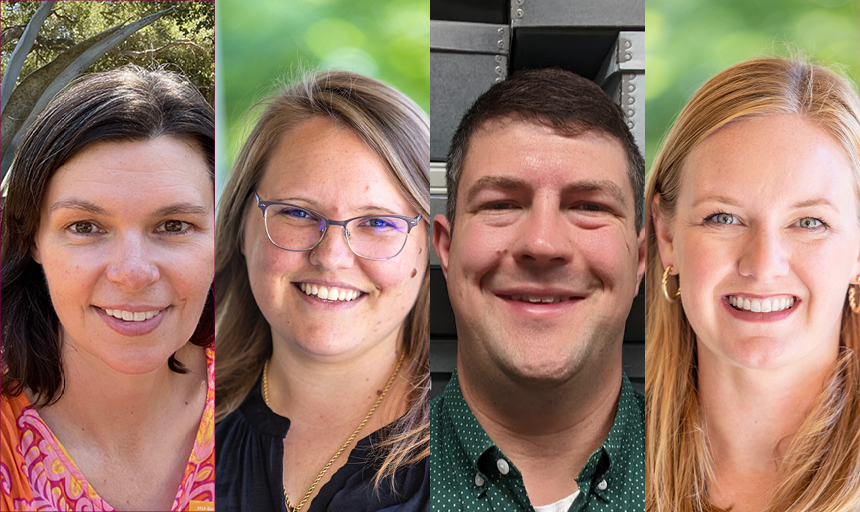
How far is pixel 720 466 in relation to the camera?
9.42 ft

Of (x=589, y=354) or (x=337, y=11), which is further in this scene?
(x=337, y=11)

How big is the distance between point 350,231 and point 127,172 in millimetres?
902

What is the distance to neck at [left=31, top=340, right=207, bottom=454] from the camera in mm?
2961

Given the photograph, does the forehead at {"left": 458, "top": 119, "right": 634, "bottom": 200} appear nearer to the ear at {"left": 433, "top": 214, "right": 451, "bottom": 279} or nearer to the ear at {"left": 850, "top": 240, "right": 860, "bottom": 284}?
the ear at {"left": 433, "top": 214, "right": 451, "bottom": 279}

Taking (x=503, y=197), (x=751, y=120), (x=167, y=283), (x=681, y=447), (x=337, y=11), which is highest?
(x=337, y=11)

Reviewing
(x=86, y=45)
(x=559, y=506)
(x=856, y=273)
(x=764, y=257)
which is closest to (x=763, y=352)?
(x=764, y=257)

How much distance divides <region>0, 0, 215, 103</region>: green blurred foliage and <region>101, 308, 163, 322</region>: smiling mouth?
0.88 metres

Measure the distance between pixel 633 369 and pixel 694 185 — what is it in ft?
2.46

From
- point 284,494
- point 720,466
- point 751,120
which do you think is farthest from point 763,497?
point 284,494

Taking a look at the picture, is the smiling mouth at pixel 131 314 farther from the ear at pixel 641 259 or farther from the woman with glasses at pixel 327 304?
the ear at pixel 641 259

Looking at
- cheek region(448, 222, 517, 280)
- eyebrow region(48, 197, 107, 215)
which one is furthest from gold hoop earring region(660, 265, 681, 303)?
eyebrow region(48, 197, 107, 215)

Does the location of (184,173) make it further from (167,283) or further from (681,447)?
(681,447)

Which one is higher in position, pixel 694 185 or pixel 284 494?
pixel 694 185

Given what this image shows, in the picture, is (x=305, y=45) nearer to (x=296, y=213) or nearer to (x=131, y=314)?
(x=296, y=213)
